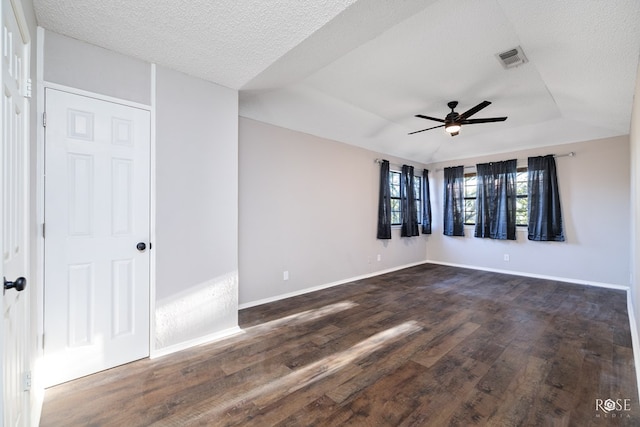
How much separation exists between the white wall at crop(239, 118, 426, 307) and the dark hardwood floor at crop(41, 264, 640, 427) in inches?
25.9

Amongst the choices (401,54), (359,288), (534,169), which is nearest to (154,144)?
(401,54)

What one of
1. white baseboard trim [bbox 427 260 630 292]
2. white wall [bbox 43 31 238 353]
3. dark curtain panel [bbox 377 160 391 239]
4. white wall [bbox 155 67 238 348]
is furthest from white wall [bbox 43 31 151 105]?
white baseboard trim [bbox 427 260 630 292]

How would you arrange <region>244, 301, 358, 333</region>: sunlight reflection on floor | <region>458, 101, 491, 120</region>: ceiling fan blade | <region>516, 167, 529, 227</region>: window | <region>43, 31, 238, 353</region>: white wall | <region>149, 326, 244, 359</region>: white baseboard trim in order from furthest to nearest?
<region>516, 167, 529, 227</region>: window < <region>458, 101, 491, 120</region>: ceiling fan blade < <region>244, 301, 358, 333</region>: sunlight reflection on floor < <region>149, 326, 244, 359</region>: white baseboard trim < <region>43, 31, 238, 353</region>: white wall

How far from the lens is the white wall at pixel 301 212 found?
354cm

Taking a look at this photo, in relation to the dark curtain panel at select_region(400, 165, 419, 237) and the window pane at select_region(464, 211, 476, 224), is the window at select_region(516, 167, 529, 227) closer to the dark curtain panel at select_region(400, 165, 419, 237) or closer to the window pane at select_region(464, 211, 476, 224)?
the window pane at select_region(464, 211, 476, 224)

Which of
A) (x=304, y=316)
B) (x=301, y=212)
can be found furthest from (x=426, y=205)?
(x=304, y=316)

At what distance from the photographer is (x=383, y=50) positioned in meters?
2.59

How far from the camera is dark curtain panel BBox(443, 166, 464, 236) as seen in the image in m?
6.08

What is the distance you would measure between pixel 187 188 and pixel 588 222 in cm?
614

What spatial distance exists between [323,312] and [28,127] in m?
3.00

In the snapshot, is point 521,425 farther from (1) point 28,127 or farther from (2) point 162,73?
(2) point 162,73

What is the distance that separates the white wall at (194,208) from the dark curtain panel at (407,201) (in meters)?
4.12

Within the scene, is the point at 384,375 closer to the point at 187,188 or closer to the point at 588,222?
the point at 187,188

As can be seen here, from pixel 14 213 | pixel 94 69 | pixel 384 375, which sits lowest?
pixel 384 375
